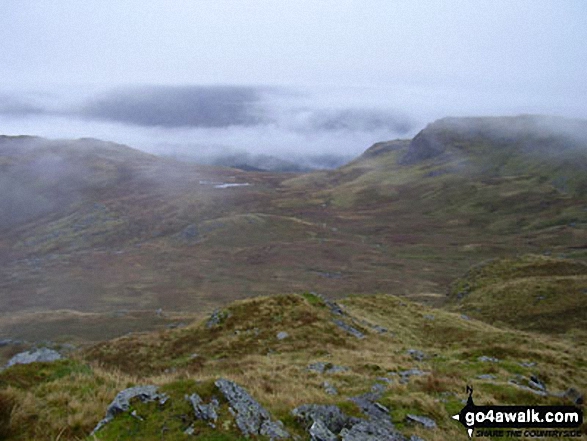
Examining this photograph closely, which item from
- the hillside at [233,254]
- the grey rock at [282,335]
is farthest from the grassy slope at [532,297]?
the grey rock at [282,335]

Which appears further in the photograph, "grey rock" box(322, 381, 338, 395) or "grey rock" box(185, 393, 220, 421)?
"grey rock" box(322, 381, 338, 395)

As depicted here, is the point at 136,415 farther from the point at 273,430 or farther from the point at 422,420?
the point at 422,420

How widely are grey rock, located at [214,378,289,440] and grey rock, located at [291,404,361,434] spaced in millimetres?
866

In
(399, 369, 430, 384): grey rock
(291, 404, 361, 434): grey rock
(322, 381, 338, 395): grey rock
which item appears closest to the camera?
(291, 404, 361, 434): grey rock

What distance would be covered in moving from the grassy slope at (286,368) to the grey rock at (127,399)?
0.93 ft

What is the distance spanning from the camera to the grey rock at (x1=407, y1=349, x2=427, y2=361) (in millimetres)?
24781

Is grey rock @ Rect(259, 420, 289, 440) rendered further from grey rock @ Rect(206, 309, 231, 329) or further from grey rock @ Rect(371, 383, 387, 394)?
grey rock @ Rect(206, 309, 231, 329)

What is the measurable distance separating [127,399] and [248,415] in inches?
111

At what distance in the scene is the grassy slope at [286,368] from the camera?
359 inches

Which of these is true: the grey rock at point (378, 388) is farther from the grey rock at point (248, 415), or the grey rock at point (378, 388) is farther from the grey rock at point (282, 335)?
the grey rock at point (282, 335)

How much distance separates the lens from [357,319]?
35469 mm

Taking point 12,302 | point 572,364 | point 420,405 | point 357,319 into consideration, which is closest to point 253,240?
point 12,302

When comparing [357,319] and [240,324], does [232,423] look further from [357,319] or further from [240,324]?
[357,319]

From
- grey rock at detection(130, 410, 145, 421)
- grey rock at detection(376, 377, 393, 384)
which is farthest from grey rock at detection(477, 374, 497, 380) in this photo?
grey rock at detection(130, 410, 145, 421)
